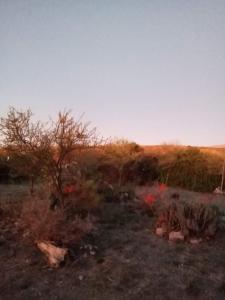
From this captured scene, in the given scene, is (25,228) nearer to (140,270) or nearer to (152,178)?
(140,270)

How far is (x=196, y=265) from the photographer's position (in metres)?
8.29

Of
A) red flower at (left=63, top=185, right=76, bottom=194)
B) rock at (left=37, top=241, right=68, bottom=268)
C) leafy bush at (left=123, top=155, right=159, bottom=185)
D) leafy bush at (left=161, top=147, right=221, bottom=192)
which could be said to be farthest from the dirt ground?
leafy bush at (left=161, top=147, right=221, bottom=192)

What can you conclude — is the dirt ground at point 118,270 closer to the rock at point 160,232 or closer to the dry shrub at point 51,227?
the rock at point 160,232

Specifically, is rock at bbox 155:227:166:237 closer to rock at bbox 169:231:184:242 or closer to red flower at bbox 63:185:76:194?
rock at bbox 169:231:184:242

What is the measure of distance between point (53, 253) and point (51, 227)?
0.64m

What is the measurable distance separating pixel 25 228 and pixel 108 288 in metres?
3.45

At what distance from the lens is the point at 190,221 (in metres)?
9.71

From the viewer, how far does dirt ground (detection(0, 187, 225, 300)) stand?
7.19 meters

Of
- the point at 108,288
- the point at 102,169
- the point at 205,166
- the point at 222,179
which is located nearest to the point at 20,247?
the point at 108,288

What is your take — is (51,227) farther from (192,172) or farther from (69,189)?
(192,172)

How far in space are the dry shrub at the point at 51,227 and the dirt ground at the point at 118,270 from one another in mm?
280

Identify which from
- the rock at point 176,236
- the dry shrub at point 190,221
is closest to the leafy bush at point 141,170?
the dry shrub at point 190,221

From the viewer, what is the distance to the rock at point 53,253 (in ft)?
26.6

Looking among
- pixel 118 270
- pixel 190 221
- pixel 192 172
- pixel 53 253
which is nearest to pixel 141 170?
pixel 192 172
